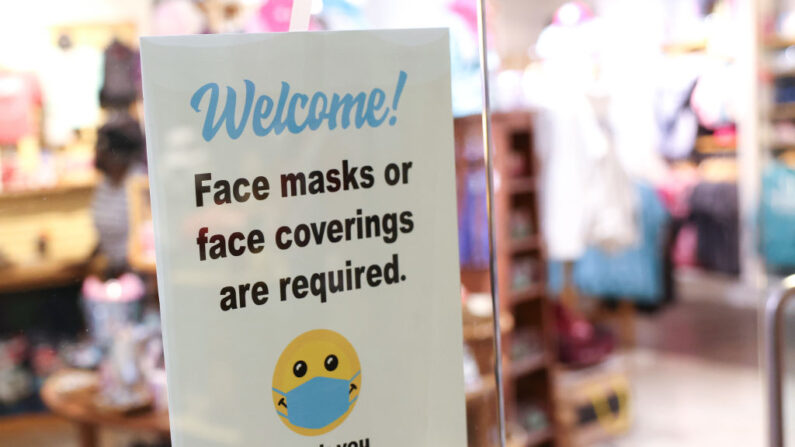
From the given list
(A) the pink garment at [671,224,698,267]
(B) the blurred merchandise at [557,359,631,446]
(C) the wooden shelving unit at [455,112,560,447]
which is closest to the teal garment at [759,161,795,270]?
(A) the pink garment at [671,224,698,267]

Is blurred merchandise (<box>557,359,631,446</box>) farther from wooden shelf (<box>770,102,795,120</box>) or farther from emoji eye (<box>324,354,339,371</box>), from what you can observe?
emoji eye (<box>324,354,339,371</box>)

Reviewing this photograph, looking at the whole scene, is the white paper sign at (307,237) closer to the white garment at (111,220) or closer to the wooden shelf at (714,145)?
the white garment at (111,220)

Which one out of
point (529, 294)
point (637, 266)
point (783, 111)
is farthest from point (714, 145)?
point (529, 294)

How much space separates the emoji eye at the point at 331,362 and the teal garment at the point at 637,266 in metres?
4.15

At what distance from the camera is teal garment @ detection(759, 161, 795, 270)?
5543mm

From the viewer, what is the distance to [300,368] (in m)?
0.95

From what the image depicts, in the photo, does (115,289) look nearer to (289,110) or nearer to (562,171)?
(289,110)

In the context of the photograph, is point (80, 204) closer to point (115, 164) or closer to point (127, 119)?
point (115, 164)

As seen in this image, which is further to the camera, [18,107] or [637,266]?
[637,266]

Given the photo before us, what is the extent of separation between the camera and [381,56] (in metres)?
1.00

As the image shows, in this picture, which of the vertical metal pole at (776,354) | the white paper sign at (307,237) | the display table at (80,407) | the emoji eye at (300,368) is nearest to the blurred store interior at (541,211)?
the display table at (80,407)

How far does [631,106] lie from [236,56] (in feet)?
17.9

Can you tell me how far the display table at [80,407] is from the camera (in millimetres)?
1615

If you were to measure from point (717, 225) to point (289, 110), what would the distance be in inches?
206
